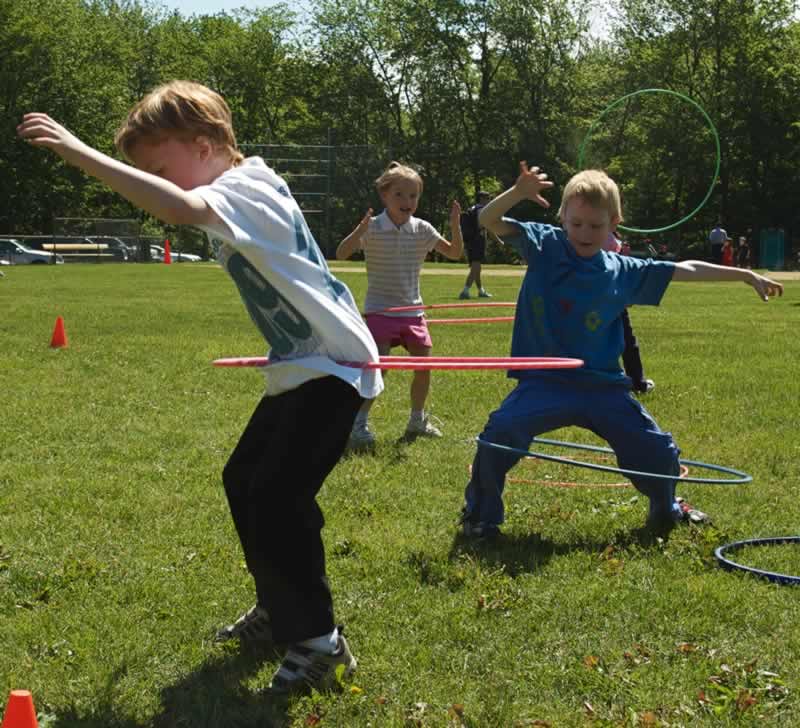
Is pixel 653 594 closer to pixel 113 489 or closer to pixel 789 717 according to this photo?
pixel 789 717

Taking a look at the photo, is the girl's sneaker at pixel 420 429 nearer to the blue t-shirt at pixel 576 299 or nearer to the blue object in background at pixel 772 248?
the blue t-shirt at pixel 576 299

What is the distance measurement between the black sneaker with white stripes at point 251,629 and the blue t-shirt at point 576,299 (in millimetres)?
2185

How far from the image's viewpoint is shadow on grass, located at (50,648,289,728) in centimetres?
379

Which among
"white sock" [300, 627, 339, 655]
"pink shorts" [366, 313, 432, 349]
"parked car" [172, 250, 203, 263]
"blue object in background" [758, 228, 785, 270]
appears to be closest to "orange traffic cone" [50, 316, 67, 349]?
"pink shorts" [366, 313, 432, 349]

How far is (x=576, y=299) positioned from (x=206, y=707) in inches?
118

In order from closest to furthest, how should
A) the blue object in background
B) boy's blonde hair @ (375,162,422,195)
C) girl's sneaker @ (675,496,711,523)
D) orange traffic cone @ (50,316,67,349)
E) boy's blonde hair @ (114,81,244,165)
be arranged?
1. boy's blonde hair @ (114,81,244,165)
2. girl's sneaker @ (675,496,711,523)
3. boy's blonde hair @ (375,162,422,195)
4. orange traffic cone @ (50,316,67,349)
5. the blue object in background

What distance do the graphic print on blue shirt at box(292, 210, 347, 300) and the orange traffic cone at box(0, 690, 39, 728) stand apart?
1.65 metres

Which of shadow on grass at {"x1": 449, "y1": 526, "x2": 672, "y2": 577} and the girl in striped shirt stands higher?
the girl in striped shirt

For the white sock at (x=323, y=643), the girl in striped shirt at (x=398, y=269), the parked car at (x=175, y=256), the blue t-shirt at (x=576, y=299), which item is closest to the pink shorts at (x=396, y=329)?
the girl in striped shirt at (x=398, y=269)

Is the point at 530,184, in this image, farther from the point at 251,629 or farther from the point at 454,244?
the point at 454,244

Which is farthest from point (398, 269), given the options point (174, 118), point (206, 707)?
point (206, 707)

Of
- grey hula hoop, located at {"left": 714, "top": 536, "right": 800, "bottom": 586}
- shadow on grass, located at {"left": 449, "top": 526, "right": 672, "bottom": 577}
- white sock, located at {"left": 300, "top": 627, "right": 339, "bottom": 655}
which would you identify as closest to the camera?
white sock, located at {"left": 300, "top": 627, "right": 339, "bottom": 655}

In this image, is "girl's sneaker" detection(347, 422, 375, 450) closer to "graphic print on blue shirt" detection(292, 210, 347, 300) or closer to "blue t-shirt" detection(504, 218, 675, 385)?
"blue t-shirt" detection(504, 218, 675, 385)

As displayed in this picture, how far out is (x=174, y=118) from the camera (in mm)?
3797
